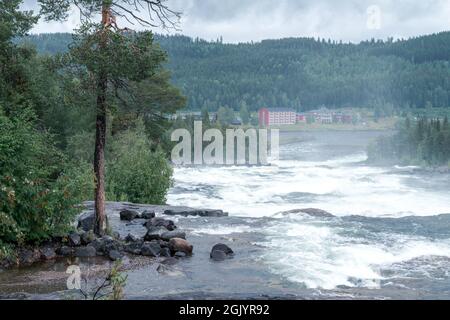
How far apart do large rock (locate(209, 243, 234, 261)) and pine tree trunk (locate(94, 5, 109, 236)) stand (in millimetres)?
4159

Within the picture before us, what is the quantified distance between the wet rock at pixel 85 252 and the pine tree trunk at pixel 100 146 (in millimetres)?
1678

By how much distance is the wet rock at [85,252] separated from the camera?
20.0 m

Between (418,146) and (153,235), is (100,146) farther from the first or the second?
(418,146)

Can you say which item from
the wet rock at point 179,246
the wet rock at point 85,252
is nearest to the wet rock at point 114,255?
the wet rock at point 85,252

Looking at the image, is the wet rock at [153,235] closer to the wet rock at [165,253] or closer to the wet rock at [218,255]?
the wet rock at [165,253]

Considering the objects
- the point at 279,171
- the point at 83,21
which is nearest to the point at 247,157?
the point at 279,171

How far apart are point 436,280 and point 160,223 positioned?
1204cm

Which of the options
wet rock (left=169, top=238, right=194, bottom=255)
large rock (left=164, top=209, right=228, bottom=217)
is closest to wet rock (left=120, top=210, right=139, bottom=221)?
large rock (left=164, top=209, right=228, bottom=217)

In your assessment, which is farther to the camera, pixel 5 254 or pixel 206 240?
pixel 206 240

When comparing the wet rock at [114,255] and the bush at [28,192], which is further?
the wet rock at [114,255]

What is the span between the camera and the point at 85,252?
2011cm

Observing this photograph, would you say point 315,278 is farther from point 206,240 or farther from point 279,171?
point 279,171

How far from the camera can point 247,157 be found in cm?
9775

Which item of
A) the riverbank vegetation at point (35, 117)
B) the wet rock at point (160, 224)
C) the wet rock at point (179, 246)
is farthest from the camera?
the wet rock at point (160, 224)
